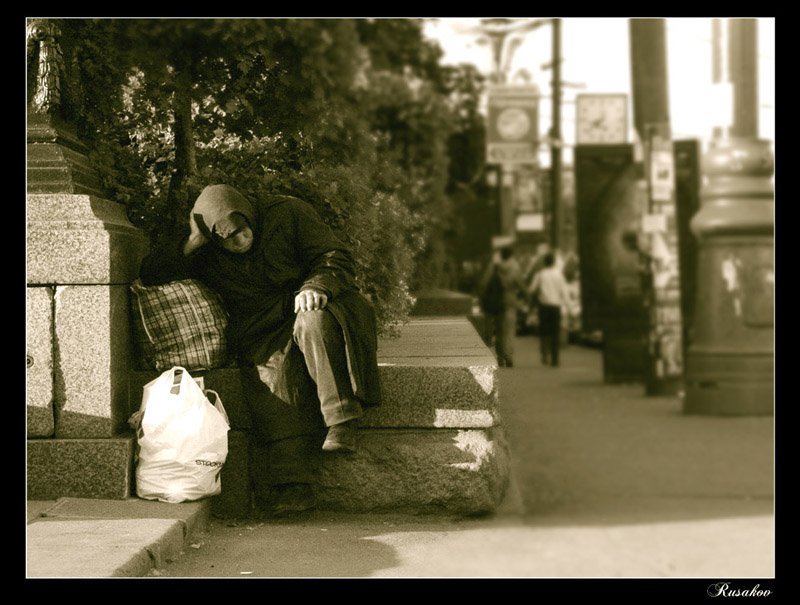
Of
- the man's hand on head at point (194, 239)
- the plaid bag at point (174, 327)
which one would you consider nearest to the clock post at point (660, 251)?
the man's hand on head at point (194, 239)

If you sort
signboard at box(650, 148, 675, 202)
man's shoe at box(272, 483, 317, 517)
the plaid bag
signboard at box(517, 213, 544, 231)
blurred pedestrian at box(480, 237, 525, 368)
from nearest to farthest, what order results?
man's shoe at box(272, 483, 317, 517), the plaid bag, signboard at box(517, 213, 544, 231), signboard at box(650, 148, 675, 202), blurred pedestrian at box(480, 237, 525, 368)

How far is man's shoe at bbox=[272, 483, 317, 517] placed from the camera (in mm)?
5250

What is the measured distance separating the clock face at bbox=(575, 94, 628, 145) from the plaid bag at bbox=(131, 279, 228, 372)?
227 centimetres

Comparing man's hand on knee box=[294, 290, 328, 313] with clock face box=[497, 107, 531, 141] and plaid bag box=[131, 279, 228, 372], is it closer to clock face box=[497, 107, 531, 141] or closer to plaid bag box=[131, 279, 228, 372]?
plaid bag box=[131, 279, 228, 372]

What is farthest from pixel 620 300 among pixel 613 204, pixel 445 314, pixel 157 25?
pixel 157 25

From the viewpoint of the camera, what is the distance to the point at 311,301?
16.9ft

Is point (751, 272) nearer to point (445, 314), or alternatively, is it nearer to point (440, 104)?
point (445, 314)

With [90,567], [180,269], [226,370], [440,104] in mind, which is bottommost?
[90,567]

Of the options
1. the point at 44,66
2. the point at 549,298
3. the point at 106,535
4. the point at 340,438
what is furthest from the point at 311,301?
the point at 549,298

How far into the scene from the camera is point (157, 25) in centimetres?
512

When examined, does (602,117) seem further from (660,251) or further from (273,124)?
(660,251)

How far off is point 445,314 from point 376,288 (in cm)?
307

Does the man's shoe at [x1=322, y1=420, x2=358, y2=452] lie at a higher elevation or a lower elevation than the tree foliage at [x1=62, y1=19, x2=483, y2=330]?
lower

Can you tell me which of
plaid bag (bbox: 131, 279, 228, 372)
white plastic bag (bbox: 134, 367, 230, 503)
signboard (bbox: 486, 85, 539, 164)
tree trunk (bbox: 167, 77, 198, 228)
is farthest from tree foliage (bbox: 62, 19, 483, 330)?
white plastic bag (bbox: 134, 367, 230, 503)
